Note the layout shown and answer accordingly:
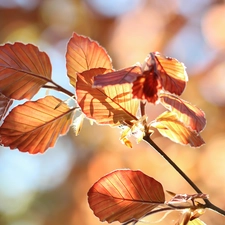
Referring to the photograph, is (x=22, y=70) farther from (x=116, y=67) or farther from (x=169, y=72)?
(x=116, y=67)

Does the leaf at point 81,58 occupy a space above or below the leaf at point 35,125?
above

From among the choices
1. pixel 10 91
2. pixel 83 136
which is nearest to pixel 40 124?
pixel 10 91

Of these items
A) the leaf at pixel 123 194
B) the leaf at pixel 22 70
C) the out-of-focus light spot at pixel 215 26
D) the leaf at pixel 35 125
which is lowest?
the leaf at pixel 123 194

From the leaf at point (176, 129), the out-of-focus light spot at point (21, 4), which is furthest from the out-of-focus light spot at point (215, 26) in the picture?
the leaf at point (176, 129)

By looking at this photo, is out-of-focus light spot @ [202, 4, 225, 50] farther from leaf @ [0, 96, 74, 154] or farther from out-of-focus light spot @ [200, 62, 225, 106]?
leaf @ [0, 96, 74, 154]

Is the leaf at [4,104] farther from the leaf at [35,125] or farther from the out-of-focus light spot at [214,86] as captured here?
the out-of-focus light spot at [214,86]

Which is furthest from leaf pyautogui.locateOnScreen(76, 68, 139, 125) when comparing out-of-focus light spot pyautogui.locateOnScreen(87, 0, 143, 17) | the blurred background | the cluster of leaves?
out-of-focus light spot pyautogui.locateOnScreen(87, 0, 143, 17)


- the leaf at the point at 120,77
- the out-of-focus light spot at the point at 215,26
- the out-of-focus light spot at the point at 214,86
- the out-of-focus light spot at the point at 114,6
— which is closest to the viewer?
the leaf at the point at 120,77
